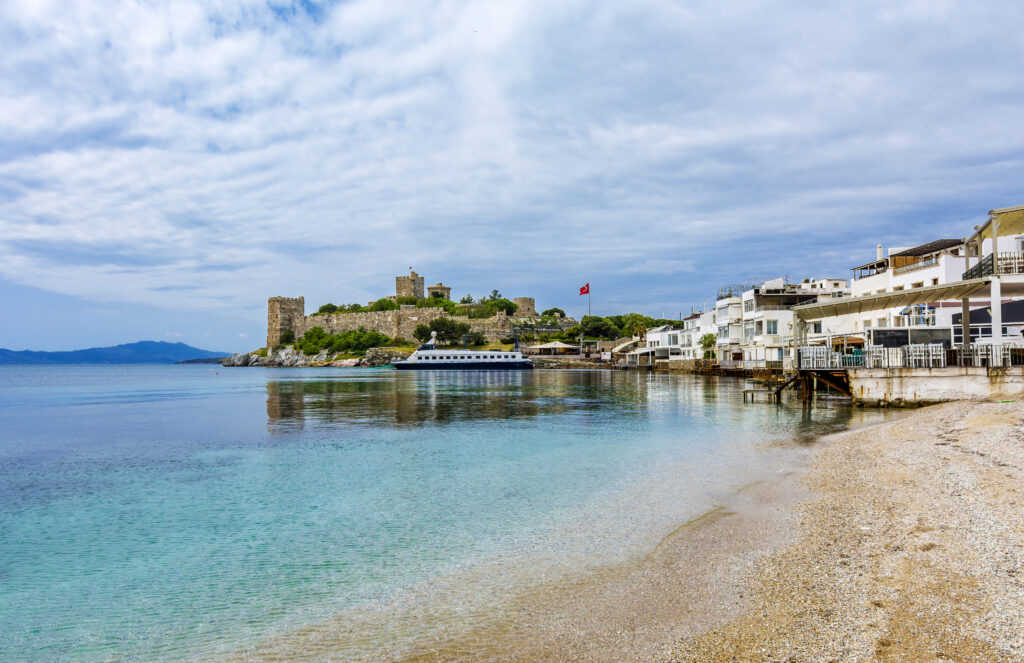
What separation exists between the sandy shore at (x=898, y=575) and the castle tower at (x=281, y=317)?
162921mm

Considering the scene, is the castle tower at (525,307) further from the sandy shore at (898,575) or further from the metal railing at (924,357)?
the sandy shore at (898,575)

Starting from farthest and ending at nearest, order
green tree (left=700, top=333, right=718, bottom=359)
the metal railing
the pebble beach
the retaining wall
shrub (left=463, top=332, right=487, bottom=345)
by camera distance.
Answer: shrub (left=463, top=332, right=487, bottom=345) → green tree (left=700, top=333, right=718, bottom=359) → the metal railing → the retaining wall → the pebble beach

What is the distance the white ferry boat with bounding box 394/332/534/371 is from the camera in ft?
341

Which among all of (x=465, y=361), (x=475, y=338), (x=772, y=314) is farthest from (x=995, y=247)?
(x=475, y=338)

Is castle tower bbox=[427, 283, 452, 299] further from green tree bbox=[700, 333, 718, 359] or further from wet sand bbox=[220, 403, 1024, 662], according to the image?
wet sand bbox=[220, 403, 1024, 662]

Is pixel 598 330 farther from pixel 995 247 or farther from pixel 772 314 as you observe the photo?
pixel 995 247

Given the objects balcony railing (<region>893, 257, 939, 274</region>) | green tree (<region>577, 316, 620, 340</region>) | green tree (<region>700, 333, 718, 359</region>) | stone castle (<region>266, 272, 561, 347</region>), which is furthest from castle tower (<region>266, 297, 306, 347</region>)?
balcony railing (<region>893, 257, 939, 274</region>)

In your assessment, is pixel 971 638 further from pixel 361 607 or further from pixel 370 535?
pixel 370 535

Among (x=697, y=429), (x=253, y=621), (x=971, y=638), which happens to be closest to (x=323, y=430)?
(x=697, y=429)

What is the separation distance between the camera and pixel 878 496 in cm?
996

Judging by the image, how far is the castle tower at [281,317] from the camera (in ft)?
525

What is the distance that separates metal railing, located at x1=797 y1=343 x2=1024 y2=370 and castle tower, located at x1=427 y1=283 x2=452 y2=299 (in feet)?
482

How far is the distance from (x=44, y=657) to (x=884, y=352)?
2911 centimetres

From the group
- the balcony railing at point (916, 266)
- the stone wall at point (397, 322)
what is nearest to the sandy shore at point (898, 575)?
the balcony railing at point (916, 266)
